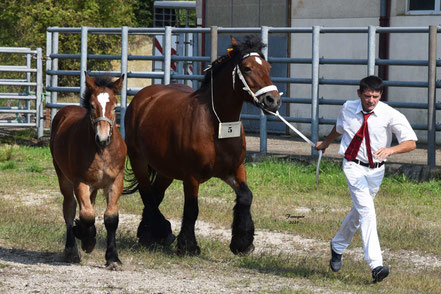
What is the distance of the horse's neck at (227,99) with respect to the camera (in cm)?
923

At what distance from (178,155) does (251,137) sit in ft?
32.2

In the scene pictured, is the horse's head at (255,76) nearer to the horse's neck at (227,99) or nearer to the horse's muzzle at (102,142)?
the horse's neck at (227,99)

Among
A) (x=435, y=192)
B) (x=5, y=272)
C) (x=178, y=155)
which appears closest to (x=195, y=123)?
(x=178, y=155)

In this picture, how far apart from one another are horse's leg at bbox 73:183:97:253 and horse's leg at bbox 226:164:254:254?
140cm

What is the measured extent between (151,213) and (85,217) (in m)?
1.58

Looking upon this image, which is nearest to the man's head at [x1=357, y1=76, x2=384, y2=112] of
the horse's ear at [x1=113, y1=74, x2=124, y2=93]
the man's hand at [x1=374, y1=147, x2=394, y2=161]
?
the man's hand at [x1=374, y1=147, x2=394, y2=161]

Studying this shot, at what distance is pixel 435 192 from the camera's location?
1314 centimetres

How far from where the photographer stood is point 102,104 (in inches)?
334

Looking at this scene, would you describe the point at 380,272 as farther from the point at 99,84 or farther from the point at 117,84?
the point at 99,84

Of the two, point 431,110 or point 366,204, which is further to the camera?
point 431,110

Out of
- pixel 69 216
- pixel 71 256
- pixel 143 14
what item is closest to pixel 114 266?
pixel 71 256

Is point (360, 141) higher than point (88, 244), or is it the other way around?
point (360, 141)

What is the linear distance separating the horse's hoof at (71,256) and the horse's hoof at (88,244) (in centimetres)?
11

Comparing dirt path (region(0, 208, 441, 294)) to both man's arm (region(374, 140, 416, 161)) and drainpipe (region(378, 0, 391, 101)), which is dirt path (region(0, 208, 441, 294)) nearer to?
man's arm (region(374, 140, 416, 161))
